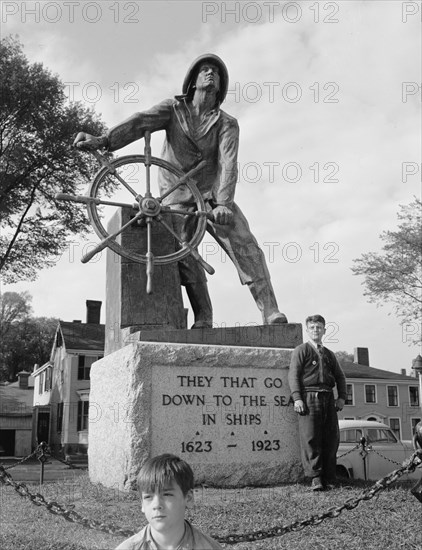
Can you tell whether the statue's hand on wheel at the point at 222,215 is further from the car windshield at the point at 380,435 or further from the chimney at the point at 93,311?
the chimney at the point at 93,311

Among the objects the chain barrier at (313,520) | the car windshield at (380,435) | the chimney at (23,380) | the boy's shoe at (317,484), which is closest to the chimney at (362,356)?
the chimney at (23,380)

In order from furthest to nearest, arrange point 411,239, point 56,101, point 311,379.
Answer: point 411,239, point 56,101, point 311,379

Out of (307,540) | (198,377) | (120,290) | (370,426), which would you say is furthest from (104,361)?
(370,426)

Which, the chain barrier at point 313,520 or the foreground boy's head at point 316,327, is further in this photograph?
the foreground boy's head at point 316,327

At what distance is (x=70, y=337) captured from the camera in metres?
42.5

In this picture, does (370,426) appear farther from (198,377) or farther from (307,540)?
(307,540)

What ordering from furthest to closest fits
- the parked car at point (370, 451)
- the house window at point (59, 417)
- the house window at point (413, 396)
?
the house window at point (413, 396) < the house window at point (59, 417) < the parked car at point (370, 451)

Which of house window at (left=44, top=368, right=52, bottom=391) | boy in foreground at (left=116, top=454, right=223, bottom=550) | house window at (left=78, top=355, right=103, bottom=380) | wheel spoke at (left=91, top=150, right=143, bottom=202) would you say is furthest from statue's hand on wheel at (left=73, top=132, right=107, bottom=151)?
house window at (left=44, top=368, right=52, bottom=391)

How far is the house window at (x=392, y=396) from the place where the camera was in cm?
4862

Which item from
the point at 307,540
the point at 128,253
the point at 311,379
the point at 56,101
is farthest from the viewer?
the point at 56,101

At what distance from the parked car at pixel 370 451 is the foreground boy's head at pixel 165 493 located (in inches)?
432

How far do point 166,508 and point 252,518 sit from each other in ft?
8.59

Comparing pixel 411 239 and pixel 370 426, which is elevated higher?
pixel 411 239

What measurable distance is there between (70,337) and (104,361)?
36108 millimetres
